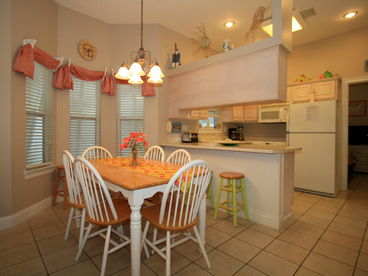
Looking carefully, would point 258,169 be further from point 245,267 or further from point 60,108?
point 60,108

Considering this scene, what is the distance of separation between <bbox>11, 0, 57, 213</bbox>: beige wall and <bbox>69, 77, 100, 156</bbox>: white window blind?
0.69 meters

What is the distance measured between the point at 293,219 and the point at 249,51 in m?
2.26

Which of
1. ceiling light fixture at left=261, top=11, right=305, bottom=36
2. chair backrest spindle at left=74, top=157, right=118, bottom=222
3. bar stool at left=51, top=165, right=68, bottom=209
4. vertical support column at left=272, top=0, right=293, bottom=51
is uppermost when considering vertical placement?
ceiling light fixture at left=261, top=11, right=305, bottom=36

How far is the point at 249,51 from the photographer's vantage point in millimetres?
2604

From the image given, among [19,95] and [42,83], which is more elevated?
[42,83]

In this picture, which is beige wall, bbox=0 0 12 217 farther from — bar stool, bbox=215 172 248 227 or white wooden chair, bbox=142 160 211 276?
bar stool, bbox=215 172 248 227

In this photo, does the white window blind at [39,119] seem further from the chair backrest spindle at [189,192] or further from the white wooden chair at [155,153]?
the chair backrest spindle at [189,192]

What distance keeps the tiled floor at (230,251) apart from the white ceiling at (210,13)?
310 centimetres

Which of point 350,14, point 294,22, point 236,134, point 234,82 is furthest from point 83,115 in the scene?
point 350,14

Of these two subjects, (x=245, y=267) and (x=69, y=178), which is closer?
(x=245, y=267)

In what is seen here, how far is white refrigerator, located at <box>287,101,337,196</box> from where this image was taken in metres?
3.52

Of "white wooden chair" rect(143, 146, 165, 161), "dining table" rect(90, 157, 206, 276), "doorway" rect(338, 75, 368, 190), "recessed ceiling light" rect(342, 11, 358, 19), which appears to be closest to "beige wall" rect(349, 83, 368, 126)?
"doorway" rect(338, 75, 368, 190)

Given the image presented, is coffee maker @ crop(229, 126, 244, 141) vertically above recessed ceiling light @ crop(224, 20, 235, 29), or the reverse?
recessed ceiling light @ crop(224, 20, 235, 29)

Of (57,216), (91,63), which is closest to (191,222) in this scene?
(57,216)
